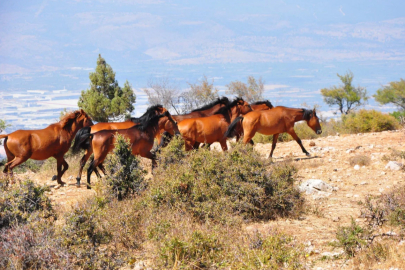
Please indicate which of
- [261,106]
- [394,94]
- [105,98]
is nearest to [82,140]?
[261,106]

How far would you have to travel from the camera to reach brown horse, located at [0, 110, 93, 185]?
35.1 ft

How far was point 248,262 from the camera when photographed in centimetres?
457

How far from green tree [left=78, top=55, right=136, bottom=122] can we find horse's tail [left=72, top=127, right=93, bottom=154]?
12.2 metres

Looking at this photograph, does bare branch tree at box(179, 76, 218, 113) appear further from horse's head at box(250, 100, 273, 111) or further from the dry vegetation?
the dry vegetation

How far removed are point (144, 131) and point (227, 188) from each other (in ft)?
14.5

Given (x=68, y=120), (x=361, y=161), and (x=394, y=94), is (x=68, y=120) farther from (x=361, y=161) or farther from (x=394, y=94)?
(x=394, y=94)

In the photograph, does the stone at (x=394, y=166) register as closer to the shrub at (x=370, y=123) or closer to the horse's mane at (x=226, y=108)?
the horse's mane at (x=226, y=108)

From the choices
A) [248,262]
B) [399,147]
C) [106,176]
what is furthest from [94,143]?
[399,147]

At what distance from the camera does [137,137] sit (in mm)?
10258

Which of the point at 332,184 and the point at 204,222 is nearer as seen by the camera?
the point at 204,222

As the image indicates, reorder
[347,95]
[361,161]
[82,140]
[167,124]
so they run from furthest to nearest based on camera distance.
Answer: [347,95] < [167,124] < [361,161] < [82,140]

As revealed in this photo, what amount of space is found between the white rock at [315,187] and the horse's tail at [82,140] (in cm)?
493

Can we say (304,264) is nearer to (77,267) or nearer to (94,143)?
(77,267)

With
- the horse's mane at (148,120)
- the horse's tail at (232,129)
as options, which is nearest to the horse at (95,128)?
the horse's mane at (148,120)
